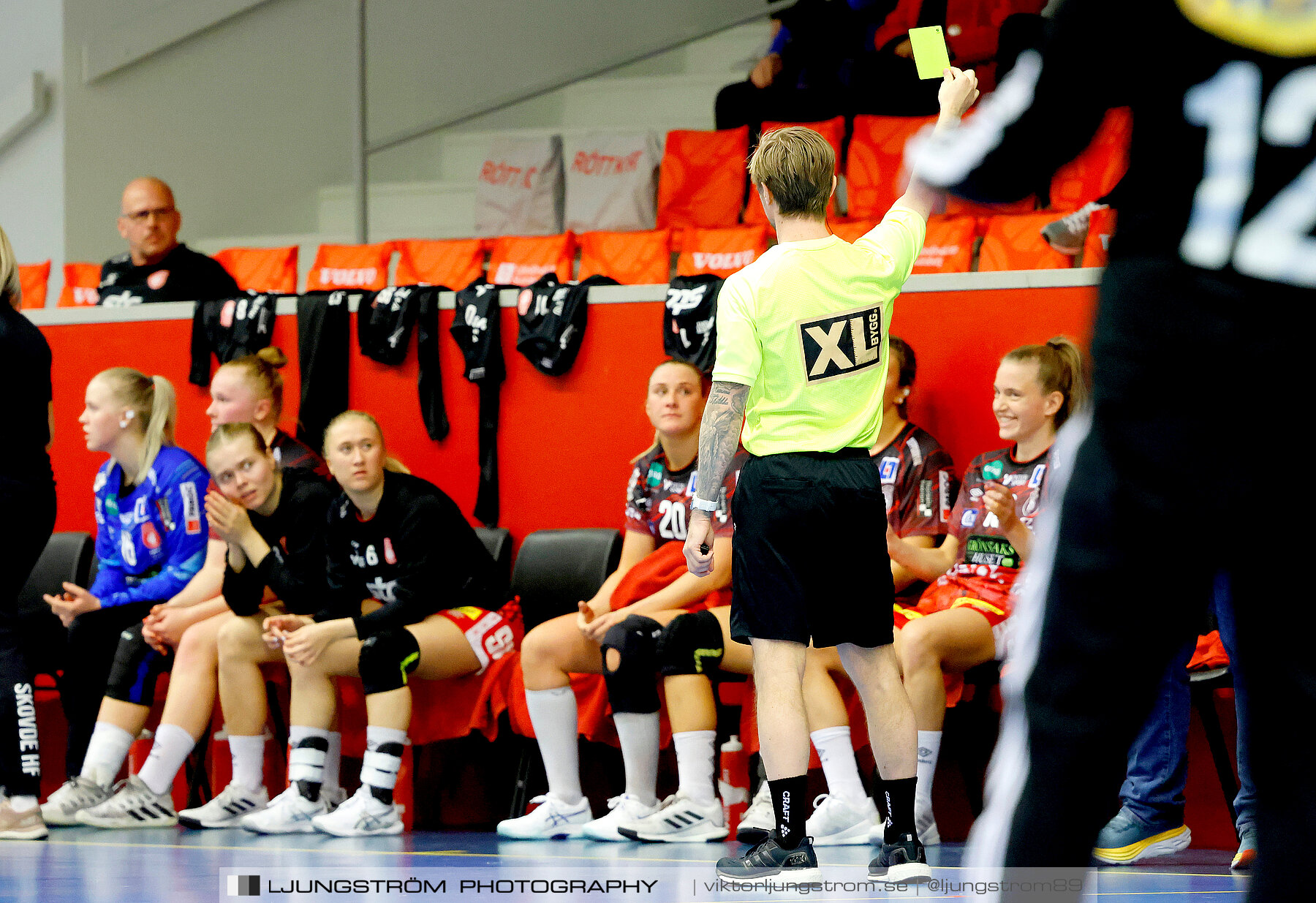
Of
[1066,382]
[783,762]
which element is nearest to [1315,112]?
[783,762]

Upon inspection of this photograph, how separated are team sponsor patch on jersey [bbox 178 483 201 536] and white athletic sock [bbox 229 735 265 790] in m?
0.84

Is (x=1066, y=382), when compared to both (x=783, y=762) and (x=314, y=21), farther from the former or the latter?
(x=314, y=21)

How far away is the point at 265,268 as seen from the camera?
7.79 meters

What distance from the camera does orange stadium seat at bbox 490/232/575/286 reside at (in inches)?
282

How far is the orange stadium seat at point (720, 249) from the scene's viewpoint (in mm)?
6617

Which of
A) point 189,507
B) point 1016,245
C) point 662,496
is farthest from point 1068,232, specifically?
point 189,507

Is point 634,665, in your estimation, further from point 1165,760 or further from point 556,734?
point 1165,760

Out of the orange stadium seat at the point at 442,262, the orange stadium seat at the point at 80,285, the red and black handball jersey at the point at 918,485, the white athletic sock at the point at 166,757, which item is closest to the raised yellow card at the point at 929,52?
the red and black handball jersey at the point at 918,485

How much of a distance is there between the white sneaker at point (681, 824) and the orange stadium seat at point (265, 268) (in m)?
4.20

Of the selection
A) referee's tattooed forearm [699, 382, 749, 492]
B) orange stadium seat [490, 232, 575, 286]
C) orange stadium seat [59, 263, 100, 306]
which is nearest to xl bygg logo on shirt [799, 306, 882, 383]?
referee's tattooed forearm [699, 382, 749, 492]

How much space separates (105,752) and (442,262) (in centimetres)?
318

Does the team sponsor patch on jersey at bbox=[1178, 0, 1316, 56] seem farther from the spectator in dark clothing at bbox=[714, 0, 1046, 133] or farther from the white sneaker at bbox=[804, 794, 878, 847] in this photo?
the spectator in dark clothing at bbox=[714, 0, 1046, 133]

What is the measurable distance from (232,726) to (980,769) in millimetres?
2312

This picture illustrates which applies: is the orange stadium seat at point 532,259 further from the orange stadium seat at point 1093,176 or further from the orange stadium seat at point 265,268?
the orange stadium seat at point 1093,176
